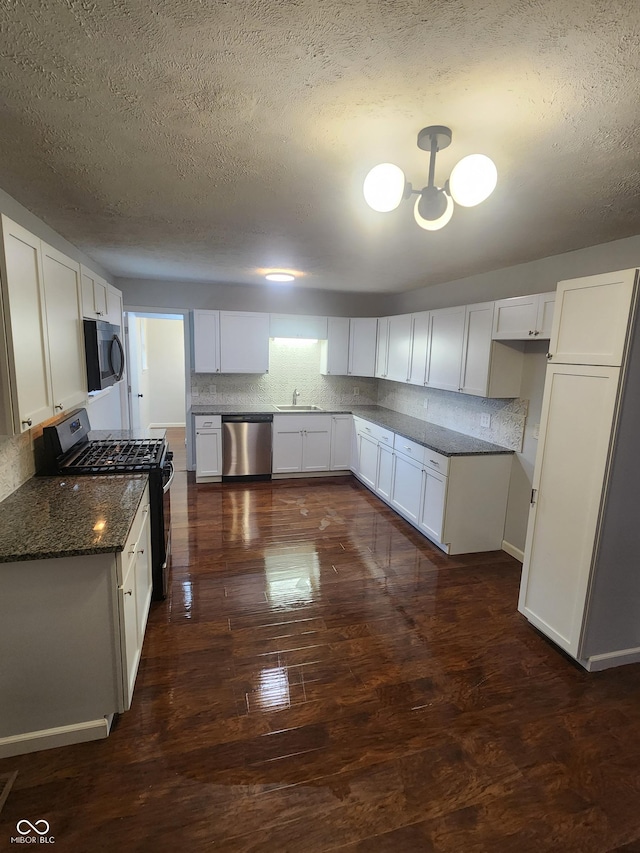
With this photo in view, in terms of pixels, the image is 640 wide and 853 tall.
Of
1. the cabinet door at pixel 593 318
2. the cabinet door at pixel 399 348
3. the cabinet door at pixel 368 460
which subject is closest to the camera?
the cabinet door at pixel 593 318

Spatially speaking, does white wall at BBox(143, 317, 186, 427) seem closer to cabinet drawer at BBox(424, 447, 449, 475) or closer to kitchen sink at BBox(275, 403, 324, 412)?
kitchen sink at BBox(275, 403, 324, 412)

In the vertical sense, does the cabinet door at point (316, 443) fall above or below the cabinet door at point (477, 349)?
below

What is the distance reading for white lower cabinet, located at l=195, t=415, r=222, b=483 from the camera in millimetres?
5062

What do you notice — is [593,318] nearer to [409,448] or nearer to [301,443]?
[409,448]

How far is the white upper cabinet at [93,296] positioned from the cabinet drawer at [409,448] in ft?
9.27

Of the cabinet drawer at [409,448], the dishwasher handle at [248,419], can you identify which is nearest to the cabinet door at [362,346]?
the dishwasher handle at [248,419]

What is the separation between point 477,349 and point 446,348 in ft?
1.61

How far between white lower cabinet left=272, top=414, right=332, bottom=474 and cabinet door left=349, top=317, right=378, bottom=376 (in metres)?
0.84

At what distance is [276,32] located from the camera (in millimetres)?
1032

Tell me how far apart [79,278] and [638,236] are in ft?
11.1

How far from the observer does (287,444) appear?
537 centimetres

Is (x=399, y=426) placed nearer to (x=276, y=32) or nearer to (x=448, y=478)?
(x=448, y=478)

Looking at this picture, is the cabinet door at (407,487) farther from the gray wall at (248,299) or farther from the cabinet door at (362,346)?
the gray wall at (248,299)

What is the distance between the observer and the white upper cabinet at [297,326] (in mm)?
5410
